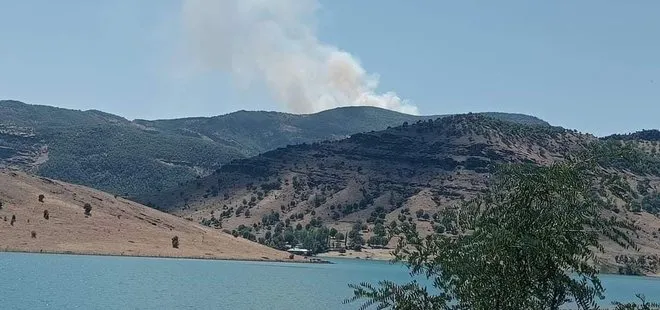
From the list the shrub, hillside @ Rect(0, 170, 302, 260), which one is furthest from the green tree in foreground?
the shrub

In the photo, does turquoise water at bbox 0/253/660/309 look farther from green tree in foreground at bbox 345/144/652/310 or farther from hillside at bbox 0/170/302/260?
green tree in foreground at bbox 345/144/652/310

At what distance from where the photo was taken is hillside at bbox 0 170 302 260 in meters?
116

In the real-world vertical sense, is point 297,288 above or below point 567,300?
below

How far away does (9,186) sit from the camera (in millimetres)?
131250

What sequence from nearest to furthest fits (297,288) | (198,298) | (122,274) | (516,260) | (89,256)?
(516,260) < (198,298) < (122,274) < (297,288) < (89,256)

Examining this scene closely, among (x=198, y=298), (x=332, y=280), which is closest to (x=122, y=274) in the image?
(x=198, y=298)

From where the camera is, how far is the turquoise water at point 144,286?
61344 millimetres

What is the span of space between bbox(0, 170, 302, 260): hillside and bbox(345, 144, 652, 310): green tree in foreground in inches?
4154

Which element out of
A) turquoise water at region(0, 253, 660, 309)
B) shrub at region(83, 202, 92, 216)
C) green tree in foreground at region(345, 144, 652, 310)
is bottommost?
turquoise water at region(0, 253, 660, 309)

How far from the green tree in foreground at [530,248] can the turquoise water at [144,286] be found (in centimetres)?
4591

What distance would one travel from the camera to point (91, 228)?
5049 inches

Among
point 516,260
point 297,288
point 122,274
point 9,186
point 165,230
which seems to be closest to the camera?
point 516,260

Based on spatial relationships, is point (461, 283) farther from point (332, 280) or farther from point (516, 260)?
point (332, 280)

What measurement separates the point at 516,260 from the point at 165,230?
140 m
